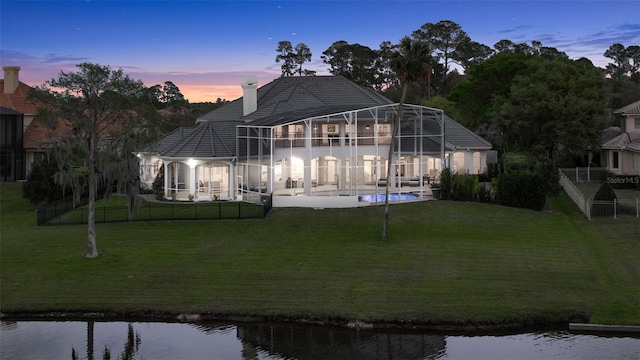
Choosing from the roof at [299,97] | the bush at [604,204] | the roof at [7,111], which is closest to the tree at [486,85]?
the roof at [299,97]

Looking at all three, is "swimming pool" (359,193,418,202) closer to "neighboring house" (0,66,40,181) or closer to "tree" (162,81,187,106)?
"neighboring house" (0,66,40,181)

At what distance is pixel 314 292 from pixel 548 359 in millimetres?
9464

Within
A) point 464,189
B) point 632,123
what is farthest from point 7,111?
point 632,123

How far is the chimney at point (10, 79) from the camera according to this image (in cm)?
7262

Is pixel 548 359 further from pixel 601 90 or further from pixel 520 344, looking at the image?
pixel 601 90

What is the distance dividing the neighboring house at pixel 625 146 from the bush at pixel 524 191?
600 inches

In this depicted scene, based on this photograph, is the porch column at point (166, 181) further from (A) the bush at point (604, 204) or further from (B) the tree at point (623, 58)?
(B) the tree at point (623, 58)

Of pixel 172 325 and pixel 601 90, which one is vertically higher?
pixel 601 90

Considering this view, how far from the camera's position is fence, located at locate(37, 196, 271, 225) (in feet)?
135

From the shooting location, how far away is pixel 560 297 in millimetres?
25922


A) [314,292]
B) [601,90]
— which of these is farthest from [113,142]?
[601,90]

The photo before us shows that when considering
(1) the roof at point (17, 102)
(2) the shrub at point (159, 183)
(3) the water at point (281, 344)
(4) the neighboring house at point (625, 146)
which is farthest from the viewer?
(1) the roof at point (17, 102)

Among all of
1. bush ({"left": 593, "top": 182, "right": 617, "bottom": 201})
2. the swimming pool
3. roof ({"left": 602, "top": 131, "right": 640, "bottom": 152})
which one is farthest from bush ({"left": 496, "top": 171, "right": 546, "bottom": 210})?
roof ({"left": 602, "top": 131, "right": 640, "bottom": 152})

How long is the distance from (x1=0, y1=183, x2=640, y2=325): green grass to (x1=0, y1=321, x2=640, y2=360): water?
117 cm
